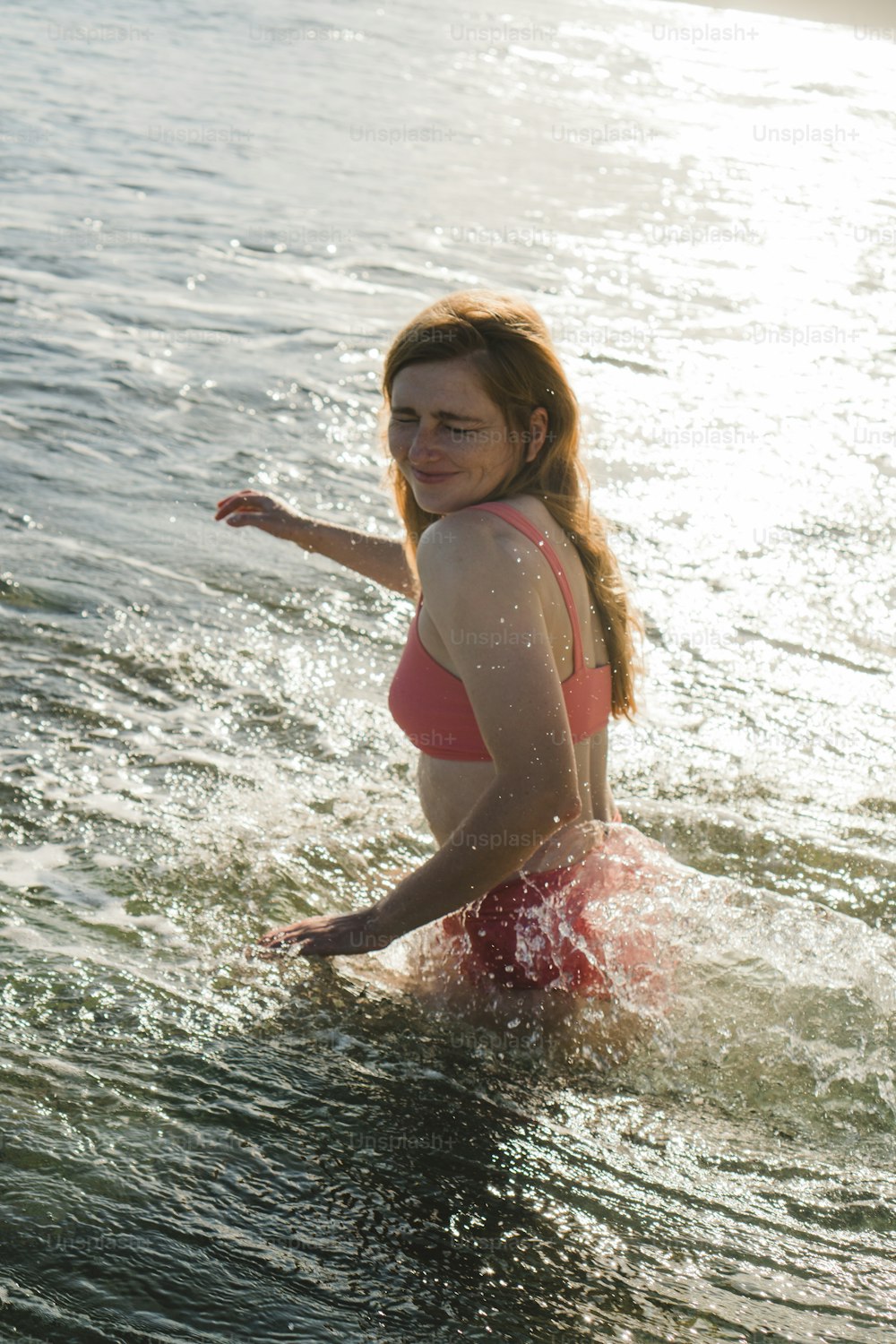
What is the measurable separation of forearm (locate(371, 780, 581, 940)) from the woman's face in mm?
763

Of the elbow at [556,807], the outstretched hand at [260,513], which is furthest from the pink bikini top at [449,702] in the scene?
the outstretched hand at [260,513]

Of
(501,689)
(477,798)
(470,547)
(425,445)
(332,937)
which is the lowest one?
(332,937)

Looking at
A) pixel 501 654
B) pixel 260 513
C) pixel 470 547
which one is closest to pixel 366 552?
pixel 260 513

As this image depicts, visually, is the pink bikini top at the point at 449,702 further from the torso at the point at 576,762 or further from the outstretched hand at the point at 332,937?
the outstretched hand at the point at 332,937

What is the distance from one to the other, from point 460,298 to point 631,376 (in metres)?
7.24

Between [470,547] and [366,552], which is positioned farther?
[366,552]

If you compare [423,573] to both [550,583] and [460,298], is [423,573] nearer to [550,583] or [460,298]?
[550,583]

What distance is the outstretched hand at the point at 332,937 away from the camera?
3395 millimetres

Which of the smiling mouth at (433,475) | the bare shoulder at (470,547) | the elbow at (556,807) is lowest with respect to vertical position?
the elbow at (556,807)

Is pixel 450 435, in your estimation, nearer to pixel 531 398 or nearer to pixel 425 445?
pixel 425 445

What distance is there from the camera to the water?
3.06 m

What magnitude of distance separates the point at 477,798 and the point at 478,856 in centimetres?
41

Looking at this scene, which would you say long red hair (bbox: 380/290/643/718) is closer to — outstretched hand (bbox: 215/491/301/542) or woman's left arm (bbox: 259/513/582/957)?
woman's left arm (bbox: 259/513/582/957)

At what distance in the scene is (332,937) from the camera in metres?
3.45
